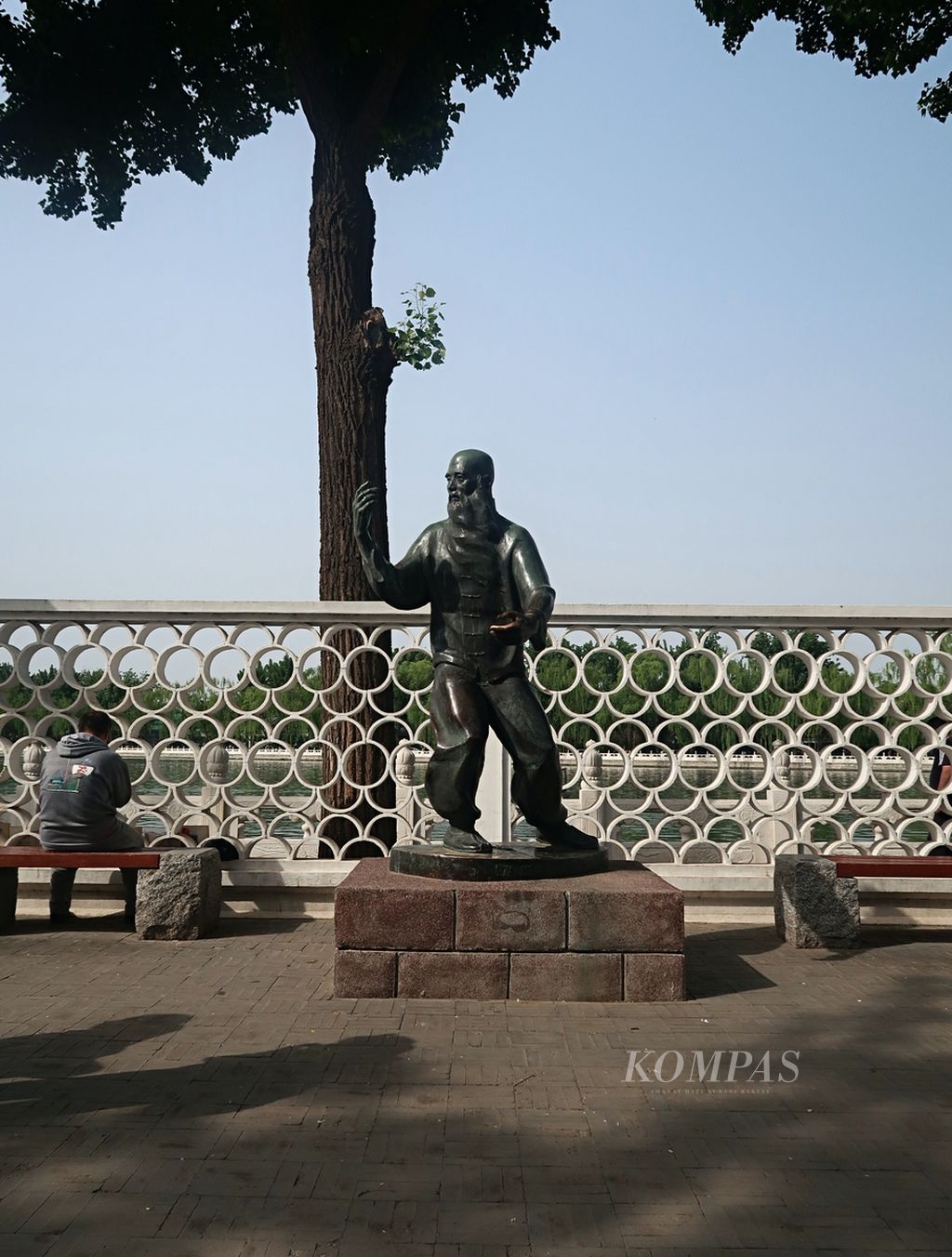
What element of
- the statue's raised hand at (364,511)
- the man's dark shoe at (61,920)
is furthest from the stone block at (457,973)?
the man's dark shoe at (61,920)

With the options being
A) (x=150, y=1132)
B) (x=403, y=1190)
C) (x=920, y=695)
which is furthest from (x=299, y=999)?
(x=920, y=695)

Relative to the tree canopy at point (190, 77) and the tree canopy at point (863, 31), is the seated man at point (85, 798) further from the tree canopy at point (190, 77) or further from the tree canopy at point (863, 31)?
the tree canopy at point (863, 31)

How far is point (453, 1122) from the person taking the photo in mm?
3521

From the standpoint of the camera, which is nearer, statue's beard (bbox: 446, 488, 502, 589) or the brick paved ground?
the brick paved ground

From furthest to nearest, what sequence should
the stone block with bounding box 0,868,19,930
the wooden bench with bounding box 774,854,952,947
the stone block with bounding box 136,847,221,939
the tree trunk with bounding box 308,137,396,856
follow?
the tree trunk with bounding box 308,137,396,856 < the stone block with bounding box 0,868,19,930 < the stone block with bounding box 136,847,221,939 < the wooden bench with bounding box 774,854,952,947

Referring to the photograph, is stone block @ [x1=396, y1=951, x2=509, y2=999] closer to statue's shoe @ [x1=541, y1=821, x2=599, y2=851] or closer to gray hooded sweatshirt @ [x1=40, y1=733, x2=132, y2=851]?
statue's shoe @ [x1=541, y1=821, x2=599, y2=851]

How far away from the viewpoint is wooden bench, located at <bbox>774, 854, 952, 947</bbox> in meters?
6.35

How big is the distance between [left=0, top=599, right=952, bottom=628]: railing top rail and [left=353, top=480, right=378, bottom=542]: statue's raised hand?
1.58 metres

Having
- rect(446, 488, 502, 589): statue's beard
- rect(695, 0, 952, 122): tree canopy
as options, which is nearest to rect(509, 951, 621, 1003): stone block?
Answer: rect(446, 488, 502, 589): statue's beard

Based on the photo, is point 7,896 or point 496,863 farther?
point 7,896

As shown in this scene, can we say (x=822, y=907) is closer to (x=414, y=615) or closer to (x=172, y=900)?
(x=414, y=615)

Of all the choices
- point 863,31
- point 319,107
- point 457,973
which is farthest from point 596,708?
point 863,31

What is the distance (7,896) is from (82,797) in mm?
898

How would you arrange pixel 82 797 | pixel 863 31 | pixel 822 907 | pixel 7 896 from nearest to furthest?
pixel 822 907 → pixel 82 797 → pixel 7 896 → pixel 863 31
